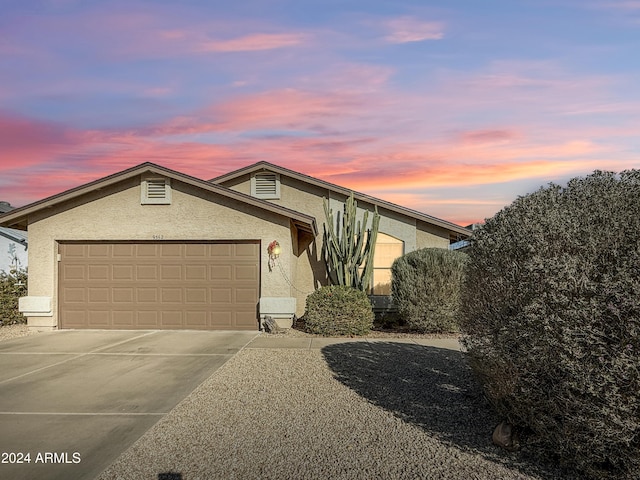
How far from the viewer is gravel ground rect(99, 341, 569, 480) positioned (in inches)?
176

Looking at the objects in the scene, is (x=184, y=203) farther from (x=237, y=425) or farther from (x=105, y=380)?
(x=237, y=425)

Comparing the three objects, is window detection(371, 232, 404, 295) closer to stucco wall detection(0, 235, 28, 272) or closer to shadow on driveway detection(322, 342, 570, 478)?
shadow on driveway detection(322, 342, 570, 478)

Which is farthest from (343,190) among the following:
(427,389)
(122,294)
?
(427,389)

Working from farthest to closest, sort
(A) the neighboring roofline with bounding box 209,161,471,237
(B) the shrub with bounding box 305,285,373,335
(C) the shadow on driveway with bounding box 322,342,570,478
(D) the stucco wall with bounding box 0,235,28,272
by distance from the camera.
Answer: (D) the stucco wall with bounding box 0,235,28,272 → (A) the neighboring roofline with bounding box 209,161,471,237 → (B) the shrub with bounding box 305,285,373,335 → (C) the shadow on driveway with bounding box 322,342,570,478

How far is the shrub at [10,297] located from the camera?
1491 cm

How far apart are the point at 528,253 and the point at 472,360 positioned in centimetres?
182

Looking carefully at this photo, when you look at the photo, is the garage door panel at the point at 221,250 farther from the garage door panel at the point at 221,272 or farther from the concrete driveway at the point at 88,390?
the concrete driveway at the point at 88,390

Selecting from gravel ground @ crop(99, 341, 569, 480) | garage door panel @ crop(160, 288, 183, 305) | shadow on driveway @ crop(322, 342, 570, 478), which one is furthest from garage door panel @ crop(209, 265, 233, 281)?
gravel ground @ crop(99, 341, 569, 480)

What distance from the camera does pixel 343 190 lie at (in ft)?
52.9

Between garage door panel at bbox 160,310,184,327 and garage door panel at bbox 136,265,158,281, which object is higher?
garage door panel at bbox 136,265,158,281

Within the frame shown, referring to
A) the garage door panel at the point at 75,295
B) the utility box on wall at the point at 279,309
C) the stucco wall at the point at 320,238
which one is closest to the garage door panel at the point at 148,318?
the garage door panel at the point at 75,295

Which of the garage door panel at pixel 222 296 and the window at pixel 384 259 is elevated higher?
the window at pixel 384 259

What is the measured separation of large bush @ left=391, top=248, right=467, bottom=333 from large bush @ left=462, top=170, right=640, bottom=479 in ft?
25.4

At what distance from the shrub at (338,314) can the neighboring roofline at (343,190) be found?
410 centimetres
